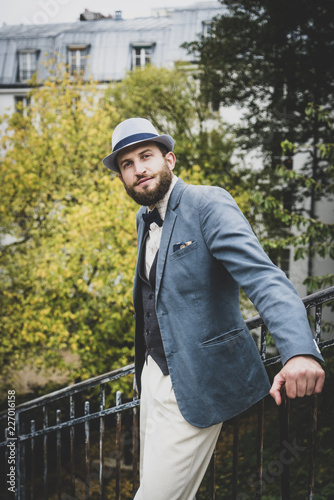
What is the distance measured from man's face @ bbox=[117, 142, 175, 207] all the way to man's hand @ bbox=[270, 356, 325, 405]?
3.33 feet

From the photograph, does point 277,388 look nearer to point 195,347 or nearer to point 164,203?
point 195,347

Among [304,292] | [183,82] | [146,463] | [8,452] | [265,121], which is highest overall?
[183,82]

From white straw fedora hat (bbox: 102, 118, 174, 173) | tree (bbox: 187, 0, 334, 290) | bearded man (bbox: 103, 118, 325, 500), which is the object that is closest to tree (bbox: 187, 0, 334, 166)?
tree (bbox: 187, 0, 334, 290)

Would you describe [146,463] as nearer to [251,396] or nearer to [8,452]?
[251,396]

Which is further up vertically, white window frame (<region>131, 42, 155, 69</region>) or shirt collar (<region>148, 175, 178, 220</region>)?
white window frame (<region>131, 42, 155, 69</region>)

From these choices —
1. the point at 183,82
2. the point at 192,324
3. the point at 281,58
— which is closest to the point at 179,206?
the point at 192,324

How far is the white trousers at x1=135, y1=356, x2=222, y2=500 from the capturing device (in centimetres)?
175

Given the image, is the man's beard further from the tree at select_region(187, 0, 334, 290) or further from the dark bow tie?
the tree at select_region(187, 0, 334, 290)

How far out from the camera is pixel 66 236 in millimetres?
9398

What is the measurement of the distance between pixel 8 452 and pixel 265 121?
1181 centimetres

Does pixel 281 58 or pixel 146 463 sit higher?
pixel 281 58

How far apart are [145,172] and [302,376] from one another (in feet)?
3.83

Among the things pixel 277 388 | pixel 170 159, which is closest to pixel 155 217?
pixel 170 159

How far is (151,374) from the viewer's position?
200 cm
